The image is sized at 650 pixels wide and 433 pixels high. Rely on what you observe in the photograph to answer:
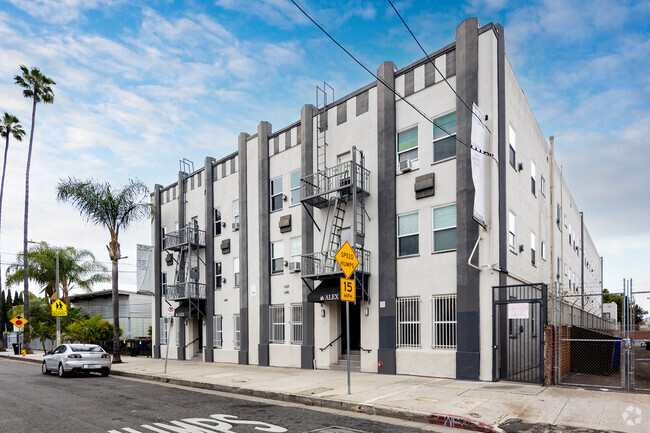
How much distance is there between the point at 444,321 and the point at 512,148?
6.24m

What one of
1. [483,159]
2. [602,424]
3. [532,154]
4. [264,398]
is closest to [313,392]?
[264,398]

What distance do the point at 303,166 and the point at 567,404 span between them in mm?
12720

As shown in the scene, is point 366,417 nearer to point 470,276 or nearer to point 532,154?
point 470,276

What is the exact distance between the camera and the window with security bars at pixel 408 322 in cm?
1551

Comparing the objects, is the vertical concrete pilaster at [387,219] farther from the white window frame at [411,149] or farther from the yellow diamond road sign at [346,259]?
the yellow diamond road sign at [346,259]

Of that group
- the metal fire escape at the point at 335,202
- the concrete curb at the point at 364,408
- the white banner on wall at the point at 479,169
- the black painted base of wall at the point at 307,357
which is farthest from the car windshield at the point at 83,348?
the white banner on wall at the point at 479,169

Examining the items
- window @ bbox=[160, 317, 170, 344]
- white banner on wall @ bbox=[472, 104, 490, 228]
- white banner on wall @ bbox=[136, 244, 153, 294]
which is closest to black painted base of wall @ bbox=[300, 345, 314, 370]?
white banner on wall @ bbox=[472, 104, 490, 228]

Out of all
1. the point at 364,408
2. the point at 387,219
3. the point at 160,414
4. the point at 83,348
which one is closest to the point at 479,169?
the point at 387,219

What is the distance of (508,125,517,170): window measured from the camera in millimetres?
16094

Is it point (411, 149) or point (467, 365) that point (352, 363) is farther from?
point (411, 149)

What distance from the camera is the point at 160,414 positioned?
10344mm

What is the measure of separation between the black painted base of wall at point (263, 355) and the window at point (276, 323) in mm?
366

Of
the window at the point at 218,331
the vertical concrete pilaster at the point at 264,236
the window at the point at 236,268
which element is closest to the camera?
the vertical concrete pilaster at the point at 264,236

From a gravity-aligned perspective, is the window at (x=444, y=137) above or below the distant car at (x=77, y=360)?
above
